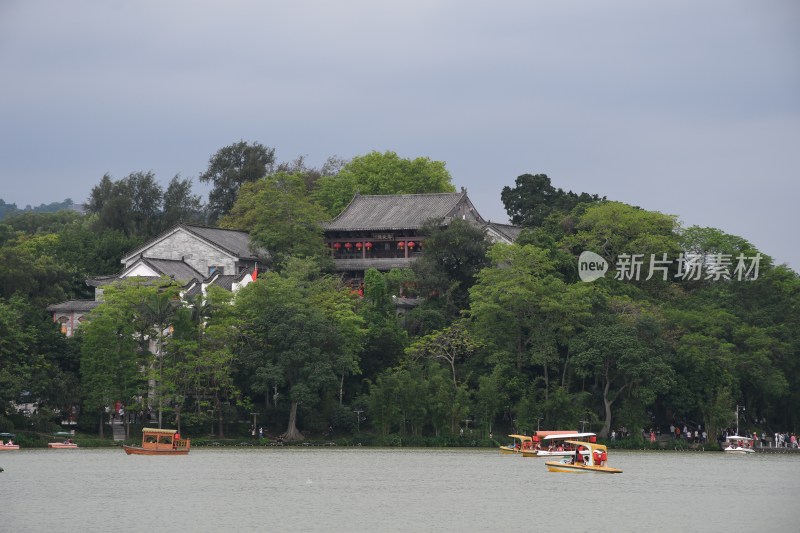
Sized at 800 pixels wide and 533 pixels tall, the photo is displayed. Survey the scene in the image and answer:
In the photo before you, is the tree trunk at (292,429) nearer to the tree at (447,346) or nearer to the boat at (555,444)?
the tree at (447,346)

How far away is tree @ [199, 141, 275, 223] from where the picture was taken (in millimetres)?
98750

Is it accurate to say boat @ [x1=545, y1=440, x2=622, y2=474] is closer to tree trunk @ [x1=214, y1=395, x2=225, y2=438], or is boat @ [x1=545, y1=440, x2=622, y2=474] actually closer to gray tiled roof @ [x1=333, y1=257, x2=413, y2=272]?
tree trunk @ [x1=214, y1=395, x2=225, y2=438]

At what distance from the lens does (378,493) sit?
4438 cm

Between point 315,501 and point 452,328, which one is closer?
point 315,501

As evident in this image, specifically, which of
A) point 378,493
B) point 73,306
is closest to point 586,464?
point 378,493

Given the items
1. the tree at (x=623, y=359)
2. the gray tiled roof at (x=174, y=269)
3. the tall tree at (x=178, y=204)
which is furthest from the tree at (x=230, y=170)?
the tree at (x=623, y=359)

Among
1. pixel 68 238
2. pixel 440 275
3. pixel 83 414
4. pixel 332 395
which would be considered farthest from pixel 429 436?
pixel 68 238

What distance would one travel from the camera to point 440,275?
73.1 metres

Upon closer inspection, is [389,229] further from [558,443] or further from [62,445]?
[62,445]

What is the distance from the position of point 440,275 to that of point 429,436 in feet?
32.5

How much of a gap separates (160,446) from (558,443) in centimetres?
1810

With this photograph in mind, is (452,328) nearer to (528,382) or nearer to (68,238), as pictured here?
(528,382)

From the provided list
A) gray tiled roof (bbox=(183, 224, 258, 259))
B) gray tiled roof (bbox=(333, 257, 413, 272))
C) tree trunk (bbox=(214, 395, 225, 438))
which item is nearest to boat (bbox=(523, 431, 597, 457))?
tree trunk (bbox=(214, 395, 225, 438))

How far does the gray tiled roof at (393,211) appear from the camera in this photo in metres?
81.1
